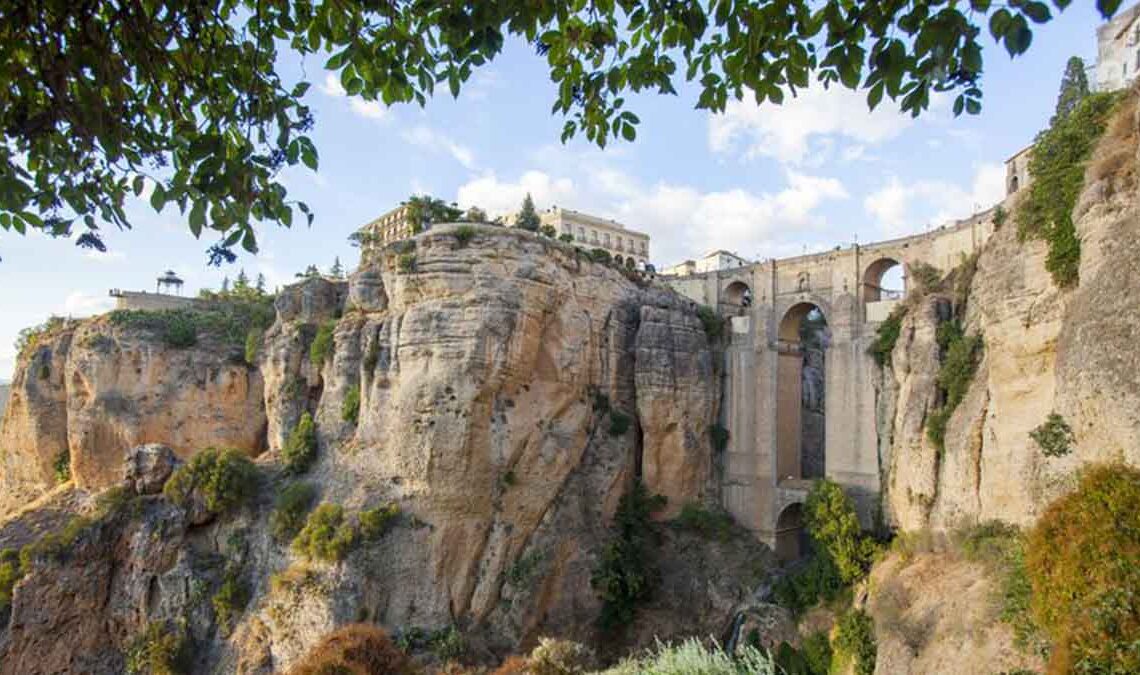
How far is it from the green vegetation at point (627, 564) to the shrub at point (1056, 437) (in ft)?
41.3

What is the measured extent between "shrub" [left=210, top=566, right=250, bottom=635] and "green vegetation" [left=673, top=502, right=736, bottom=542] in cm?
1312

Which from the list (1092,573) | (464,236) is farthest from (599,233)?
(1092,573)

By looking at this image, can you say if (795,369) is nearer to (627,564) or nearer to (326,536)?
(627,564)

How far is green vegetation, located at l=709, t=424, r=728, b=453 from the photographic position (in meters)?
24.8

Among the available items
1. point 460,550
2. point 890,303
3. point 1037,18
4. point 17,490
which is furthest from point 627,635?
point 17,490

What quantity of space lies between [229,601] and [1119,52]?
28.4 m

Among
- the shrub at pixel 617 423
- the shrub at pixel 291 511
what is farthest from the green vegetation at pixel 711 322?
the shrub at pixel 291 511

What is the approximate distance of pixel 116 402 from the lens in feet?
86.3

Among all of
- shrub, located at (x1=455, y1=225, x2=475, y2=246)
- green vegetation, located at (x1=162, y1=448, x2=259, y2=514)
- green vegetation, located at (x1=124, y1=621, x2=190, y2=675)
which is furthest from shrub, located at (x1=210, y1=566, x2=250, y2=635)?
shrub, located at (x1=455, y1=225, x2=475, y2=246)

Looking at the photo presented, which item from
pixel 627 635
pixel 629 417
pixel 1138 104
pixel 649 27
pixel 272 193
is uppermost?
pixel 1138 104

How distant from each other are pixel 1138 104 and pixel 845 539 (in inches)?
488

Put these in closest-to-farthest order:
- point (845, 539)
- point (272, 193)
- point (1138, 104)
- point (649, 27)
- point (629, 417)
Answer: point (272, 193), point (649, 27), point (1138, 104), point (845, 539), point (629, 417)

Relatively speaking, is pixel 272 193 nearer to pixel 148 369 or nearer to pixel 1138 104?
pixel 1138 104

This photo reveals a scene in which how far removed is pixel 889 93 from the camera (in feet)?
10.1
